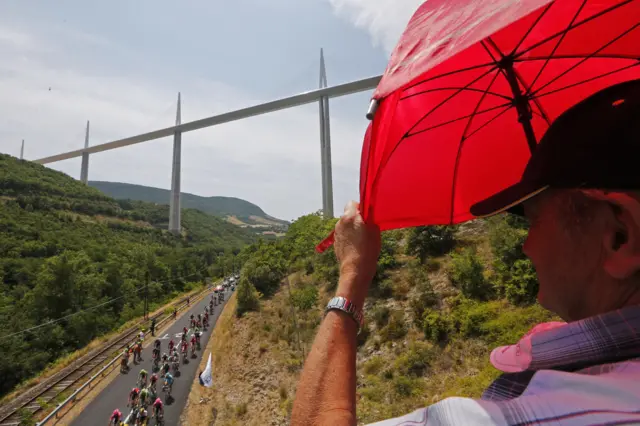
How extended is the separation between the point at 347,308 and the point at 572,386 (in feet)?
1.95

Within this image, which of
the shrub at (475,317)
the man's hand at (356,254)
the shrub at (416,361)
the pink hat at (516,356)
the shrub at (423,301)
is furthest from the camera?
the shrub at (423,301)

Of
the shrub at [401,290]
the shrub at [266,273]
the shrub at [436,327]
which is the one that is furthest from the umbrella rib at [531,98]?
the shrub at [266,273]

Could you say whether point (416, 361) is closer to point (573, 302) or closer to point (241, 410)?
point (241, 410)

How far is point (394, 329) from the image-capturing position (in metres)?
11.8

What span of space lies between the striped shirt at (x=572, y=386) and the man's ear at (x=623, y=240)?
0.34 ft

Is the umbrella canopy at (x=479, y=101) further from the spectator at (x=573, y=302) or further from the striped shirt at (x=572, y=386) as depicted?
the striped shirt at (x=572, y=386)

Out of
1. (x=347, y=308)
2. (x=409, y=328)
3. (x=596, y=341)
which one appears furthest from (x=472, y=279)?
(x=596, y=341)

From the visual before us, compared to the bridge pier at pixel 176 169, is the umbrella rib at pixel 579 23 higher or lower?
lower

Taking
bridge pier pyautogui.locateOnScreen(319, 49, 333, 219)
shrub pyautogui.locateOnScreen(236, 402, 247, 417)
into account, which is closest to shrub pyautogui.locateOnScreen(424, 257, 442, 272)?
shrub pyautogui.locateOnScreen(236, 402, 247, 417)

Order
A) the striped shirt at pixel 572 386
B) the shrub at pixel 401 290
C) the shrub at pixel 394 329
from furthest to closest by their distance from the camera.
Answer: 1. the shrub at pixel 401 290
2. the shrub at pixel 394 329
3. the striped shirt at pixel 572 386

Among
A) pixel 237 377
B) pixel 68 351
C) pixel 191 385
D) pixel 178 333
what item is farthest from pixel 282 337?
pixel 68 351

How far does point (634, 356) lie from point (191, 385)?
20.7 meters

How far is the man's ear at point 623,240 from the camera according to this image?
0.65m

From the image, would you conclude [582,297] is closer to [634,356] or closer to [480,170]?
[634,356]
